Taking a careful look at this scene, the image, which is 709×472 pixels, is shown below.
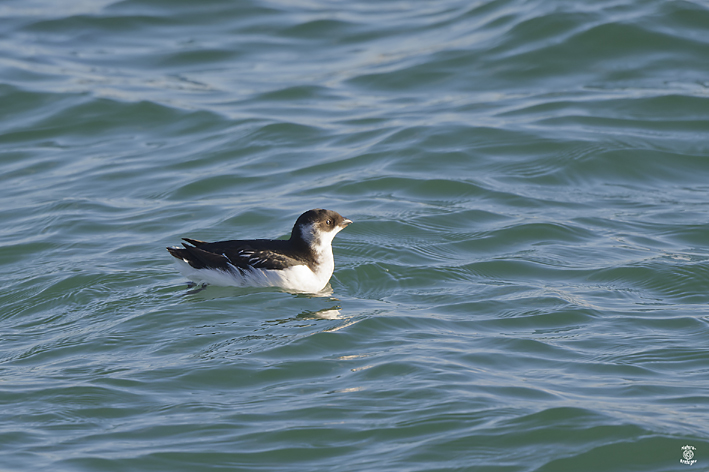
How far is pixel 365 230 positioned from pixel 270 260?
6.70 feet

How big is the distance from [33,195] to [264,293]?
510 centimetres

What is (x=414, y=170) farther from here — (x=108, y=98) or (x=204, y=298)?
(x=108, y=98)

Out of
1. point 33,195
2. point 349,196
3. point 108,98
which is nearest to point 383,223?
point 349,196

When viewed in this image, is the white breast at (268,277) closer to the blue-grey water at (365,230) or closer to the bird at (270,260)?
the bird at (270,260)

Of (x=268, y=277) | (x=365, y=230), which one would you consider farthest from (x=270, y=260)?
(x=365, y=230)

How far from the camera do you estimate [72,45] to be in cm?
1859

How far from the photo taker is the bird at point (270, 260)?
8883 mm

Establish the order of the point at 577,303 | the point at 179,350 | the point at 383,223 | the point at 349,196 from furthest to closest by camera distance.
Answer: the point at 349,196 < the point at 383,223 < the point at 577,303 < the point at 179,350

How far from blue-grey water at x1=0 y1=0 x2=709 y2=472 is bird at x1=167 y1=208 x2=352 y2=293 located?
0.61 feet

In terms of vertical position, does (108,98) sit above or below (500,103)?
above

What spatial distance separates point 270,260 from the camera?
8875 mm

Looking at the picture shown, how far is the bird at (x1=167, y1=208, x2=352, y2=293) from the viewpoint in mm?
8883

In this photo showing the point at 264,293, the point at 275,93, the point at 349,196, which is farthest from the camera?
the point at 275,93

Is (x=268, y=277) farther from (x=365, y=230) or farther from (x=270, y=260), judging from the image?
(x=365, y=230)
